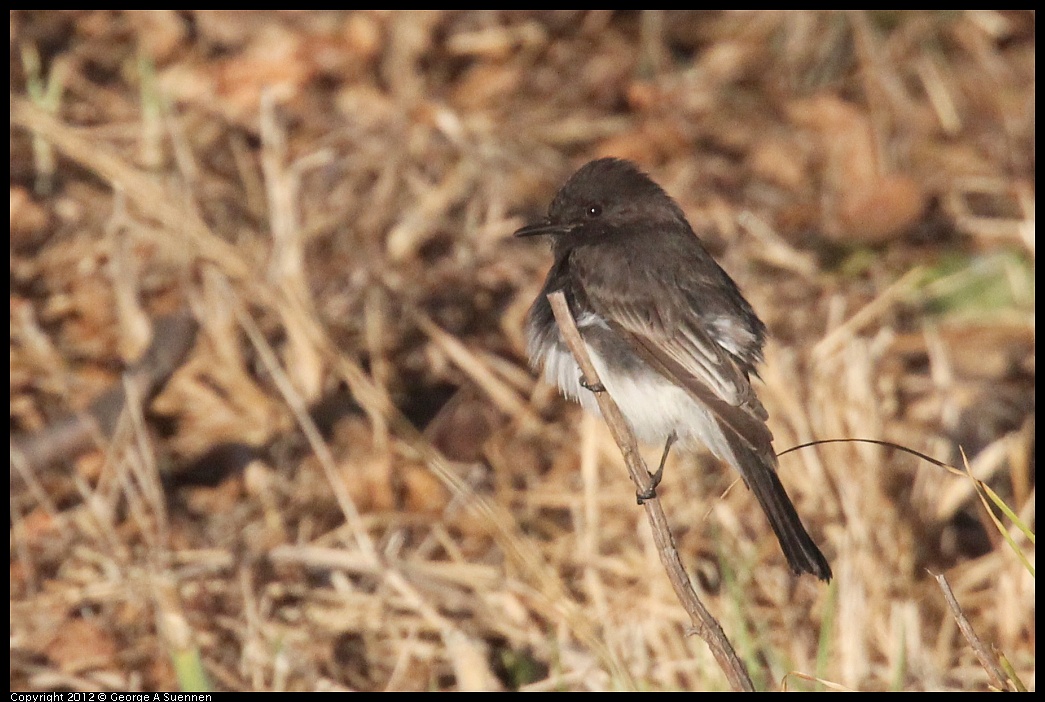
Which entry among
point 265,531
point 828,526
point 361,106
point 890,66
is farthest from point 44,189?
point 890,66

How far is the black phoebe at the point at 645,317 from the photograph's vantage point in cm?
315

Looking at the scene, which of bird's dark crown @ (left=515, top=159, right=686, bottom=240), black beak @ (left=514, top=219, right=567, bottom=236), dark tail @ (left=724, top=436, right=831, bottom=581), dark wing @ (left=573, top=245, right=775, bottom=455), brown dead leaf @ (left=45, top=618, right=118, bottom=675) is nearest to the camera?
dark tail @ (left=724, top=436, right=831, bottom=581)

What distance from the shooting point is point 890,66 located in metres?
7.16

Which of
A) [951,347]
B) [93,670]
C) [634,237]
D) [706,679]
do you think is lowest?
[93,670]

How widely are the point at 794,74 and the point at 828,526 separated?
3711mm

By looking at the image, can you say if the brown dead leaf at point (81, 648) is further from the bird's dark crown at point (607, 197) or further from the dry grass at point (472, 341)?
the bird's dark crown at point (607, 197)

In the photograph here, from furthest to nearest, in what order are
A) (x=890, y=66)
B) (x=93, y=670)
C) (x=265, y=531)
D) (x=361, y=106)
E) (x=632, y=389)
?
(x=890, y=66) → (x=361, y=106) → (x=265, y=531) → (x=93, y=670) → (x=632, y=389)

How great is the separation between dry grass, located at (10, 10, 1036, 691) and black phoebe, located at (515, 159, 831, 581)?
1.56 feet

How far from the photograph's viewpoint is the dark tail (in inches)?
105

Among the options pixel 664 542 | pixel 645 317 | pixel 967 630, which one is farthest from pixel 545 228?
pixel 967 630

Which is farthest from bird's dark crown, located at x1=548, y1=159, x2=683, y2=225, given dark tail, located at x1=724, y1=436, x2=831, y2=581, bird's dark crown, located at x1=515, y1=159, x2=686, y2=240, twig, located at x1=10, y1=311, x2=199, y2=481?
twig, located at x1=10, y1=311, x2=199, y2=481

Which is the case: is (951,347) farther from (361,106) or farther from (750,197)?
(361,106)

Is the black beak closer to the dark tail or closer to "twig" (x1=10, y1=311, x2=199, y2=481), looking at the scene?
the dark tail

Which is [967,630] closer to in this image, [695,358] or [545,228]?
[695,358]
